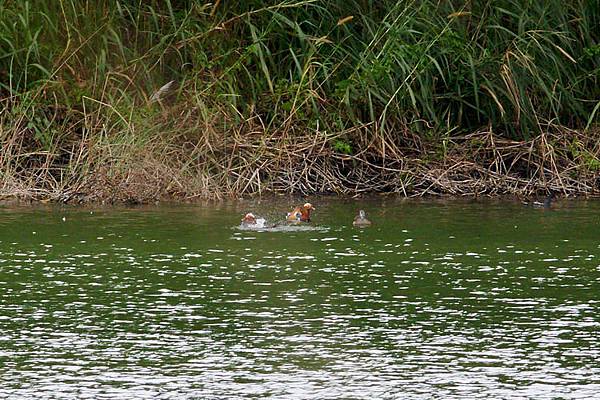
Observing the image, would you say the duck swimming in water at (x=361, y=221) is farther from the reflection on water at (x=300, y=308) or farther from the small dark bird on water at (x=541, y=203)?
the small dark bird on water at (x=541, y=203)

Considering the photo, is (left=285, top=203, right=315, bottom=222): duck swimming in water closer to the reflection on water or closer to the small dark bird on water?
the reflection on water

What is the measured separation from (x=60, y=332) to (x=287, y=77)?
951cm

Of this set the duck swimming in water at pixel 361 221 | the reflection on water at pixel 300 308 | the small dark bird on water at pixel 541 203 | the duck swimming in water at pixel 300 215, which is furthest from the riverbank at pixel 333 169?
the duck swimming in water at pixel 361 221

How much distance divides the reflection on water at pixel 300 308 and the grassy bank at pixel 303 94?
2396 millimetres

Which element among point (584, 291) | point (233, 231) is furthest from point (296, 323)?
point (233, 231)

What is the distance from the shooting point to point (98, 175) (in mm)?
15844

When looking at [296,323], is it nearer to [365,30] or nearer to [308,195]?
[308,195]

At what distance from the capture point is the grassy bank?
54.2 feet

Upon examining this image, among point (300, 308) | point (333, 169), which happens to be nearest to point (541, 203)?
point (333, 169)

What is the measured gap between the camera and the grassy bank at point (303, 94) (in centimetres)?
1652

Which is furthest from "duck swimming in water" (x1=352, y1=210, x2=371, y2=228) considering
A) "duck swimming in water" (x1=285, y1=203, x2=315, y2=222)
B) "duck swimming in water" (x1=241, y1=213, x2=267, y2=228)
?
"duck swimming in water" (x1=241, y1=213, x2=267, y2=228)

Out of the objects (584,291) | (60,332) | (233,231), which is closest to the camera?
(60,332)

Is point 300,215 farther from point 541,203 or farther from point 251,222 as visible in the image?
point 541,203

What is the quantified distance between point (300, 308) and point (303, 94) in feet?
26.3
